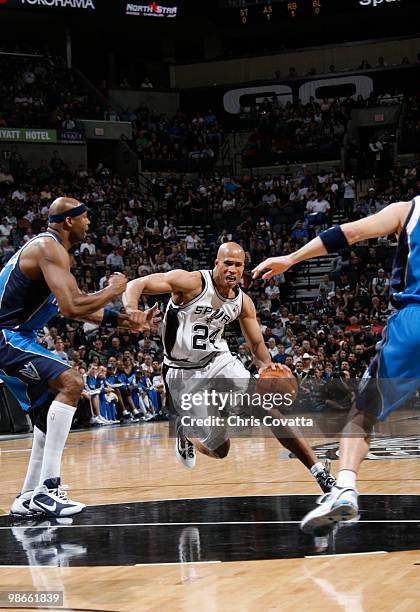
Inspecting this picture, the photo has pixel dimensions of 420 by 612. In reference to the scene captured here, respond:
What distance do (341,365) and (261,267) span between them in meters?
13.5

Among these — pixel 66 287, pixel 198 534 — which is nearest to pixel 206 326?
pixel 66 287

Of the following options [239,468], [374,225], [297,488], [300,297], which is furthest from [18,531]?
[300,297]

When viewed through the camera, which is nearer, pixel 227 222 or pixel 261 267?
pixel 261 267

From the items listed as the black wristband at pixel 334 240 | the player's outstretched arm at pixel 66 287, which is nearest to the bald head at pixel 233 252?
the player's outstretched arm at pixel 66 287

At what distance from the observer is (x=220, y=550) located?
247 inches

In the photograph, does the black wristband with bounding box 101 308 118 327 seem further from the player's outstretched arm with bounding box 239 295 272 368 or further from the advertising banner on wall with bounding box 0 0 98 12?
the advertising banner on wall with bounding box 0 0 98 12

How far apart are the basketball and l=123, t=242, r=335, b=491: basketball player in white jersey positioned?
0.15 m

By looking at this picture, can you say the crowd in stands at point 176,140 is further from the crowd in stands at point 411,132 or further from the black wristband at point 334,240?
the black wristband at point 334,240

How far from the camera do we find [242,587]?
17.3ft

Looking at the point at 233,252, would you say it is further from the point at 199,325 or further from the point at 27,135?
the point at 27,135

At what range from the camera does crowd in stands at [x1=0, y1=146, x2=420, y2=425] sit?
19.3 m

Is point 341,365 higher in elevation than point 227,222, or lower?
lower

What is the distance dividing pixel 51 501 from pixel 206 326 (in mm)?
2280

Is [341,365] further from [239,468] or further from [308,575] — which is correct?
[308,575]
